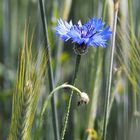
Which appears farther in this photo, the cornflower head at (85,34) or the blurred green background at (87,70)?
the blurred green background at (87,70)

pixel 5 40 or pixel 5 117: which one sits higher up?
pixel 5 40

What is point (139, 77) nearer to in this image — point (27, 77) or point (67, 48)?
point (27, 77)

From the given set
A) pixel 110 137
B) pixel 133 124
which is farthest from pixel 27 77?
pixel 110 137

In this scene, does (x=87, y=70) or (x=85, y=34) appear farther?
(x=87, y=70)

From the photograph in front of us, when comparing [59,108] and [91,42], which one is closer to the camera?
[91,42]

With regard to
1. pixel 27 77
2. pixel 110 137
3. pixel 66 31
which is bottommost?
pixel 110 137

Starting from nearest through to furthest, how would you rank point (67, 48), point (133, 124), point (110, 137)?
point (133, 124) → point (110, 137) → point (67, 48)

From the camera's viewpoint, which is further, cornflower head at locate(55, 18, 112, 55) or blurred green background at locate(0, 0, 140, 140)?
blurred green background at locate(0, 0, 140, 140)

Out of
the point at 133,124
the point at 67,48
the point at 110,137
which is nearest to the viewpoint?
the point at 133,124
